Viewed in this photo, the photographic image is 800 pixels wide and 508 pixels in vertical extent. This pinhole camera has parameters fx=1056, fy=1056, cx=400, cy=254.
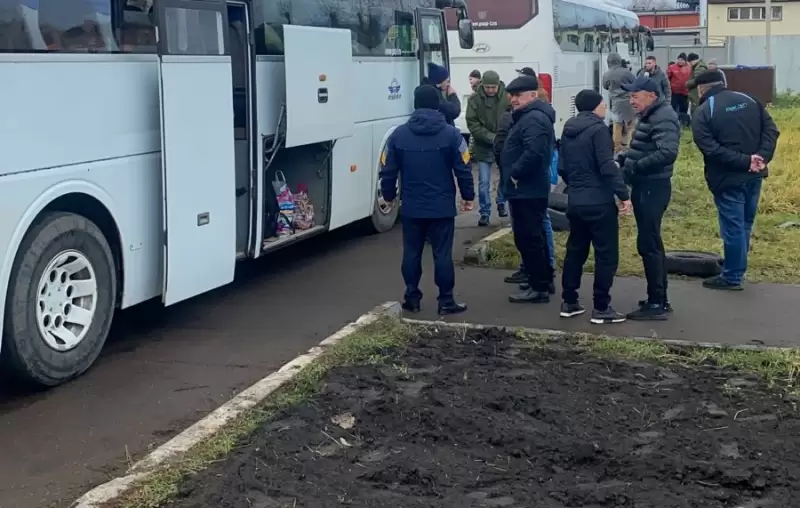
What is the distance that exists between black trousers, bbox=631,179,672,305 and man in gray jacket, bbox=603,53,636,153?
0.77 m

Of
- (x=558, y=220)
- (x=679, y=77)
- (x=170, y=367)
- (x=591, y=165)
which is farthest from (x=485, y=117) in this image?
(x=679, y=77)

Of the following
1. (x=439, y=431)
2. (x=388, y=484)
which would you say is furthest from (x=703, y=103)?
(x=388, y=484)

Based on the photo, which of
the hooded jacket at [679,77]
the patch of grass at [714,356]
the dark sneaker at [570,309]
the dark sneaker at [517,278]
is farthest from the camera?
the hooded jacket at [679,77]

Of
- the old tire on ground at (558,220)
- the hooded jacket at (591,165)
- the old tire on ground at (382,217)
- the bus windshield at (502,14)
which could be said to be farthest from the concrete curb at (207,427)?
the bus windshield at (502,14)

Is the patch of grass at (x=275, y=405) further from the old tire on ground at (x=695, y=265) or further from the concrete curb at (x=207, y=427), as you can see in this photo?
the old tire on ground at (x=695, y=265)

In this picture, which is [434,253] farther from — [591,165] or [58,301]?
[58,301]

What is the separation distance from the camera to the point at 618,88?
15234 millimetres

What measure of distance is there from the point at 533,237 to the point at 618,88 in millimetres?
7089

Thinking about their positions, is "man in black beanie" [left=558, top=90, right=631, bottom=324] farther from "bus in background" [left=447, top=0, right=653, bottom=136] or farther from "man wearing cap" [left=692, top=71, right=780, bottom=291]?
"bus in background" [left=447, top=0, right=653, bottom=136]

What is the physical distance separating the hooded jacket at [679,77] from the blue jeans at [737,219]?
17.9 meters

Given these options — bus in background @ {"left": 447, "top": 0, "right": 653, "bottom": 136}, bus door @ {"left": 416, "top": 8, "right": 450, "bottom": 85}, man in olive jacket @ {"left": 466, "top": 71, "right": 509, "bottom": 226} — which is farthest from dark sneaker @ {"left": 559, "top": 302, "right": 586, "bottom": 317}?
bus in background @ {"left": 447, "top": 0, "right": 653, "bottom": 136}

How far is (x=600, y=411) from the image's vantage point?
6.03m

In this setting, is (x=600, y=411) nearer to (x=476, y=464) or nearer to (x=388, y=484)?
(x=476, y=464)

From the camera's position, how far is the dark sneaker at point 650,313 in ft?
27.2
